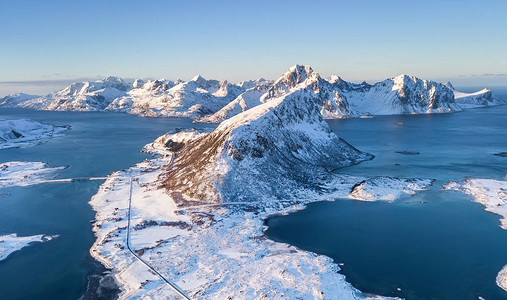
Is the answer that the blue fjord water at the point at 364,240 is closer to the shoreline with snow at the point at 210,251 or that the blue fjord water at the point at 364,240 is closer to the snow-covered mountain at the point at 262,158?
the shoreline with snow at the point at 210,251

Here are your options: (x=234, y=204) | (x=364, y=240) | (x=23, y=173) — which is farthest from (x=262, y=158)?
(x=23, y=173)

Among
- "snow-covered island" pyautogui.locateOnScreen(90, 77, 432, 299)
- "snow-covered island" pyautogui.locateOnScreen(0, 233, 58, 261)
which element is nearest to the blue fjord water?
"snow-covered island" pyautogui.locateOnScreen(0, 233, 58, 261)

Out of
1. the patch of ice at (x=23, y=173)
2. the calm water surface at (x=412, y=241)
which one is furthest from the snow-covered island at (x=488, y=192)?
the patch of ice at (x=23, y=173)

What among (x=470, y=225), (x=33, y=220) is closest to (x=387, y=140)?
(x=470, y=225)

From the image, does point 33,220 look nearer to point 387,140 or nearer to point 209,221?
point 209,221

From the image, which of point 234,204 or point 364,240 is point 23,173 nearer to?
point 234,204
